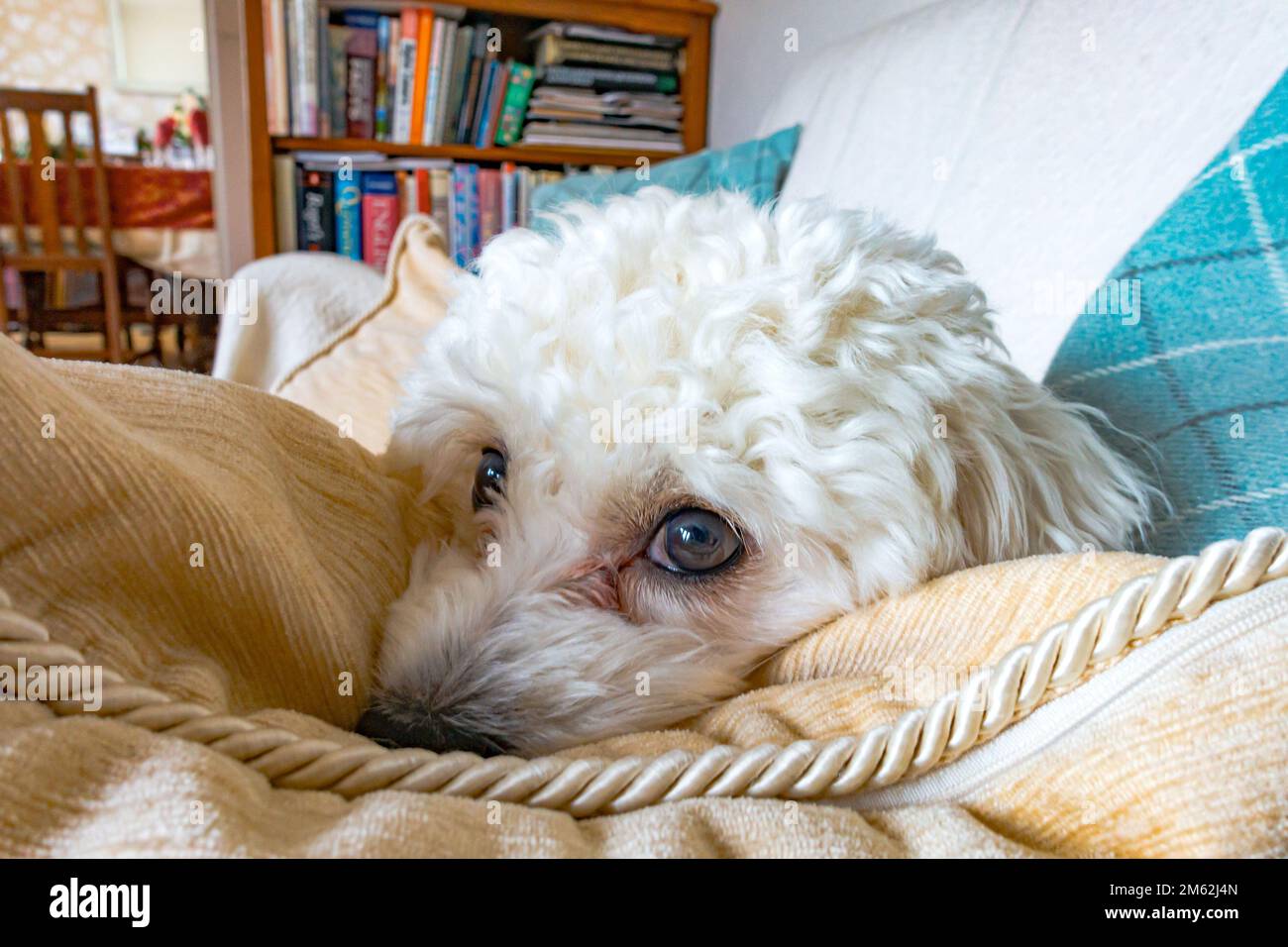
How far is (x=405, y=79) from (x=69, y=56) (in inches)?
317

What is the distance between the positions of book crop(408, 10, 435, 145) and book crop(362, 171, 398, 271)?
0.63 ft

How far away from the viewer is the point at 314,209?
3279 millimetres

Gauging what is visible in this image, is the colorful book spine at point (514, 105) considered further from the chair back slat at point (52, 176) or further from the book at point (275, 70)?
the chair back slat at point (52, 176)

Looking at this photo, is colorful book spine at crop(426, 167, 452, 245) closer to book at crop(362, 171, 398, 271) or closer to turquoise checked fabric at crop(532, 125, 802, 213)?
book at crop(362, 171, 398, 271)

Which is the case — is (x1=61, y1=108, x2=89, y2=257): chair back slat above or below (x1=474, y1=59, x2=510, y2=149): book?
below

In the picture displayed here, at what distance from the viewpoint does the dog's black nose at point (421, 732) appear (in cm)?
66

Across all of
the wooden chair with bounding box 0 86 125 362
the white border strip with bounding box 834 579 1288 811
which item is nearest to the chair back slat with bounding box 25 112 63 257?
the wooden chair with bounding box 0 86 125 362

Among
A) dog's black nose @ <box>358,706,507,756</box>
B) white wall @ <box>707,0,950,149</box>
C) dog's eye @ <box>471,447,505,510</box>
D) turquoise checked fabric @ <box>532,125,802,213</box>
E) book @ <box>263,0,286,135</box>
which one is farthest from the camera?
book @ <box>263,0,286,135</box>

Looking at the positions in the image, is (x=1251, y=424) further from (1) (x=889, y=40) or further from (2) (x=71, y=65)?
(2) (x=71, y=65)

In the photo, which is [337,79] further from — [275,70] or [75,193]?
[75,193]

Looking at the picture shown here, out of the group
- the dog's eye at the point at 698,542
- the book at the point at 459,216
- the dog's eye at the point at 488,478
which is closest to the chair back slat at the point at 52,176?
the book at the point at 459,216

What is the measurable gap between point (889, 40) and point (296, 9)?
2162 millimetres

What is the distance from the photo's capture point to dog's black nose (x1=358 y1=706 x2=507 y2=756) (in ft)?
2.17

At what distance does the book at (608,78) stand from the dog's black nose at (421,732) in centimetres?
315
